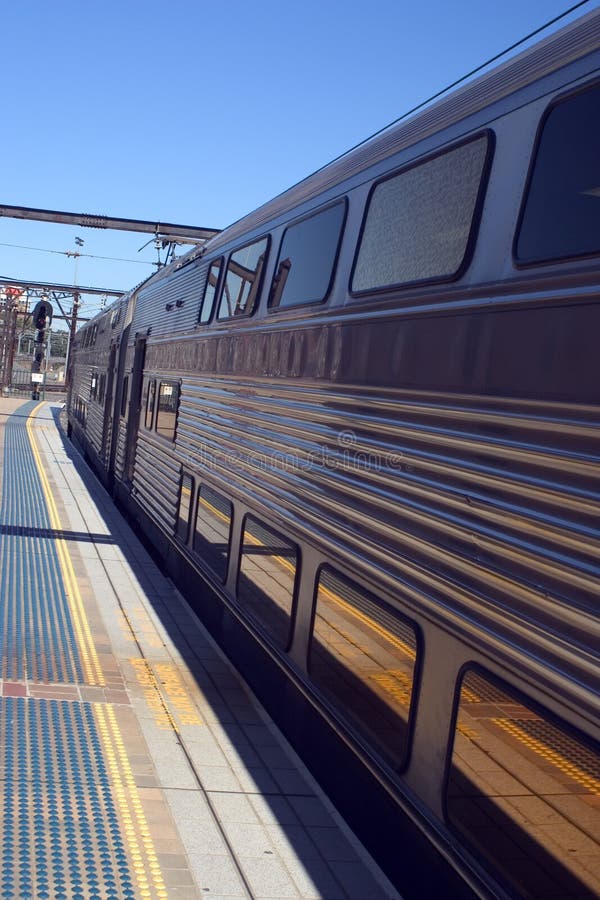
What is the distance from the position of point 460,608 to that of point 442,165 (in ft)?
6.01

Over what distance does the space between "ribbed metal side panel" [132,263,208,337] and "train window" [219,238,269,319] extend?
1.07m

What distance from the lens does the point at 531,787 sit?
10.2 ft

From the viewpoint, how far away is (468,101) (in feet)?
13.2

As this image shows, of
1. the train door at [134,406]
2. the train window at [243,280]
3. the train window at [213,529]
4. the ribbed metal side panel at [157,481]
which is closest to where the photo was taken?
the train window at [243,280]

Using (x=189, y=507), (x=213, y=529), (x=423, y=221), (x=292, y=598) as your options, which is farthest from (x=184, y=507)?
(x=423, y=221)

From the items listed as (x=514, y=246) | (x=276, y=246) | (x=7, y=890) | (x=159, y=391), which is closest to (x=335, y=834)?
(x=7, y=890)

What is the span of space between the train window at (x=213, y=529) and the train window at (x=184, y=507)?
33 centimetres

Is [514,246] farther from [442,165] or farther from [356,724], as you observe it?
[356,724]

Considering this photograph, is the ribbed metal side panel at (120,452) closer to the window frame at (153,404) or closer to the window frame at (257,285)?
the window frame at (153,404)

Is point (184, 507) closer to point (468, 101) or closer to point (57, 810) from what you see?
point (57, 810)

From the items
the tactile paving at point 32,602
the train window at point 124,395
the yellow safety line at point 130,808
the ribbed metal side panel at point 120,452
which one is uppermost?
the train window at point 124,395

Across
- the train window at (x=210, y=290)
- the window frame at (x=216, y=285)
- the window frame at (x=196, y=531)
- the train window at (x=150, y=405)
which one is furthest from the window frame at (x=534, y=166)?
the train window at (x=150, y=405)

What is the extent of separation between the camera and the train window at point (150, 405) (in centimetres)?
1140

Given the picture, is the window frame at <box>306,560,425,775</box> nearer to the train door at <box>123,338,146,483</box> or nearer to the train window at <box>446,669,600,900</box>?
the train window at <box>446,669,600,900</box>
